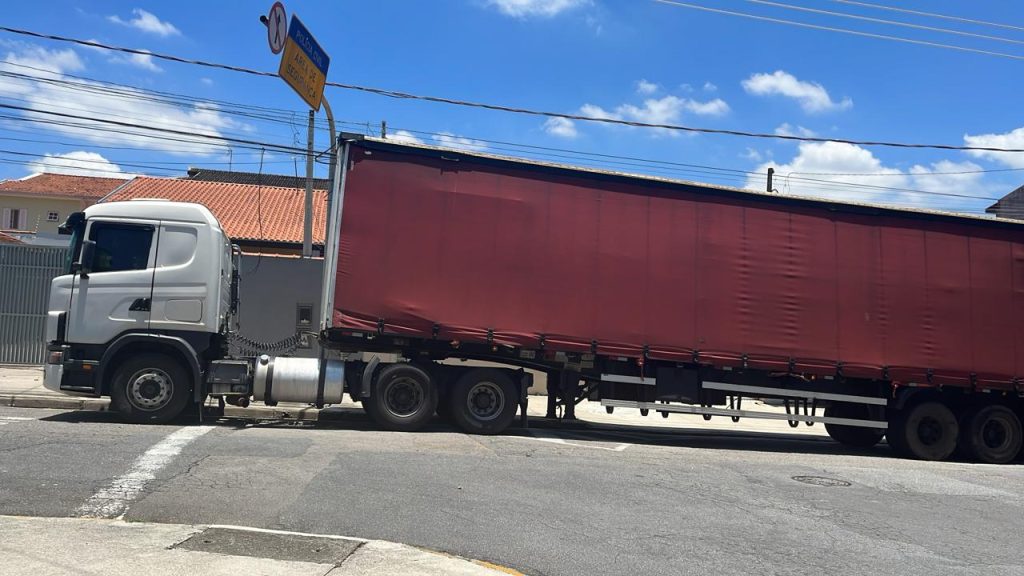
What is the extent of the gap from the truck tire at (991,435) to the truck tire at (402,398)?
8559 mm

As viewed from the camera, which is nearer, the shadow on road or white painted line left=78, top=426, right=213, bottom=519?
white painted line left=78, top=426, right=213, bottom=519

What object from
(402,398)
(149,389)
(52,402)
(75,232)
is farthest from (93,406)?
(402,398)

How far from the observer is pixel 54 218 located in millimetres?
46406

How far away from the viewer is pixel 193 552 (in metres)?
4.90

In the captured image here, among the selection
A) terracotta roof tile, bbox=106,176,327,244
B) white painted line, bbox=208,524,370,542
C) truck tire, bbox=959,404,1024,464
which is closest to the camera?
white painted line, bbox=208,524,370,542

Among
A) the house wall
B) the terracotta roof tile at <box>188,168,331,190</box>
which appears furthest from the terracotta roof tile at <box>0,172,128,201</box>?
the terracotta roof tile at <box>188,168,331,190</box>

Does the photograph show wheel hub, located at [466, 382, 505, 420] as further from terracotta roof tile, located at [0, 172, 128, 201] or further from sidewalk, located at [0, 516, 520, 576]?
terracotta roof tile, located at [0, 172, 128, 201]

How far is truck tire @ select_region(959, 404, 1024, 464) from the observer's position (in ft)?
38.0

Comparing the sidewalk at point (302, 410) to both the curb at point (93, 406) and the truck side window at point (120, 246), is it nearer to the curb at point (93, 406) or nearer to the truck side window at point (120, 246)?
the curb at point (93, 406)

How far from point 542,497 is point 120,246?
687cm

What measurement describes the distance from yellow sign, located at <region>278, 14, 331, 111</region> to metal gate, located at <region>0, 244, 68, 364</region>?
7.69 metres

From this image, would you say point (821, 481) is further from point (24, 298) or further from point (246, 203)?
point (246, 203)

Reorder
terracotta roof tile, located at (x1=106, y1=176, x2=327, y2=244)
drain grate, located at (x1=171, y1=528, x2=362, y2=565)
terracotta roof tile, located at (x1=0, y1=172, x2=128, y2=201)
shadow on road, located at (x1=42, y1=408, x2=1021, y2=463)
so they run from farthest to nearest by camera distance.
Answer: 1. terracotta roof tile, located at (x1=0, y1=172, x2=128, y2=201)
2. terracotta roof tile, located at (x1=106, y1=176, x2=327, y2=244)
3. shadow on road, located at (x1=42, y1=408, x2=1021, y2=463)
4. drain grate, located at (x1=171, y1=528, x2=362, y2=565)

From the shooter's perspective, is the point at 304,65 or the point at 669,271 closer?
the point at 669,271
